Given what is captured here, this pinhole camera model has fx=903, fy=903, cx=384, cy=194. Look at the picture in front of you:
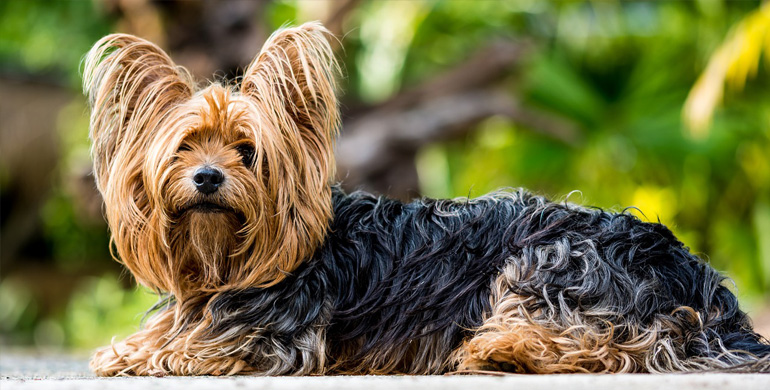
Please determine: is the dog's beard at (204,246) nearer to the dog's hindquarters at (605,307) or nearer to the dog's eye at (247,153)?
the dog's eye at (247,153)

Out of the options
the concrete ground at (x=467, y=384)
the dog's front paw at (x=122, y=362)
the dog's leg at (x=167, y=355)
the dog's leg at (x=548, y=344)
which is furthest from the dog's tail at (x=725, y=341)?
the dog's front paw at (x=122, y=362)

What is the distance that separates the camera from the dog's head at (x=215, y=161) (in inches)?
155

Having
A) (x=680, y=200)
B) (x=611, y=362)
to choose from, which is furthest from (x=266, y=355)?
(x=680, y=200)

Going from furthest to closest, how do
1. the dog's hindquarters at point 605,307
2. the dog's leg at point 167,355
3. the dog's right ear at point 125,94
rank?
1. the dog's right ear at point 125,94
2. the dog's leg at point 167,355
3. the dog's hindquarters at point 605,307

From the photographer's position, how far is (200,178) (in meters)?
3.84

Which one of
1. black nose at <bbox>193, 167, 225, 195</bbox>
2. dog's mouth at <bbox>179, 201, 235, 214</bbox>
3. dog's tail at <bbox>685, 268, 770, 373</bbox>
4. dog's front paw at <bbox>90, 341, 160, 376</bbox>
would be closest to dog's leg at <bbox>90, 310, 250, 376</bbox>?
dog's front paw at <bbox>90, 341, 160, 376</bbox>

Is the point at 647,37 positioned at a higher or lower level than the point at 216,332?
higher

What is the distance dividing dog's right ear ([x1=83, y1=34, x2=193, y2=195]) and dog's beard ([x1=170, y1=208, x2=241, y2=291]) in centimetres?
44

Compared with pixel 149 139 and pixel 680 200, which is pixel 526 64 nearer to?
pixel 680 200

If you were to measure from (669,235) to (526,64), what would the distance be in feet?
26.5

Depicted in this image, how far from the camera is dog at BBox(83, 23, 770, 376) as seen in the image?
3865mm

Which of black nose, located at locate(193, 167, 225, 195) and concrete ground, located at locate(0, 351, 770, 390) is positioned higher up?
black nose, located at locate(193, 167, 225, 195)

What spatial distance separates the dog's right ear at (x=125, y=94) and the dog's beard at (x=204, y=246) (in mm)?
443

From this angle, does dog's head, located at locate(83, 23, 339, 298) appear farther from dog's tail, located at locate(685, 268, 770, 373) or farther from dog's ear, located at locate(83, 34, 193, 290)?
dog's tail, located at locate(685, 268, 770, 373)
